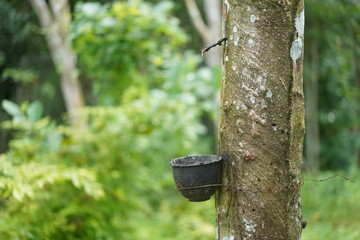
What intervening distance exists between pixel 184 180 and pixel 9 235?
167 cm

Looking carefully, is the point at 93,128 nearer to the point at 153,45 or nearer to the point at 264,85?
the point at 153,45

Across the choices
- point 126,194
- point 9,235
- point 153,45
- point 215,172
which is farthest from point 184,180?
point 153,45

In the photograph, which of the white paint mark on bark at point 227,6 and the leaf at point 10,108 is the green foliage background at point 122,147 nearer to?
the leaf at point 10,108

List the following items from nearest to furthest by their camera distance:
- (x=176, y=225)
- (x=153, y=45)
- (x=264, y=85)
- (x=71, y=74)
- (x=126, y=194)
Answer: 1. (x=264, y=85)
2. (x=126, y=194)
3. (x=176, y=225)
4. (x=153, y=45)
5. (x=71, y=74)

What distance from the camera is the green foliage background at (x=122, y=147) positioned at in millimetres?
3355

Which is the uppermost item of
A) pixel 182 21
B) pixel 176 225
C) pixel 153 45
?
pixel 182 21

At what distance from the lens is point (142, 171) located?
4.53 metres

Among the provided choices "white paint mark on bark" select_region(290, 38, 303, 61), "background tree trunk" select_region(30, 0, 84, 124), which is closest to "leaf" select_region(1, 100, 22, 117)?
"background tree trunk" select_region(30, 0, 84, 124)

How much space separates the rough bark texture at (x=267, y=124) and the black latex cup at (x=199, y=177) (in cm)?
7

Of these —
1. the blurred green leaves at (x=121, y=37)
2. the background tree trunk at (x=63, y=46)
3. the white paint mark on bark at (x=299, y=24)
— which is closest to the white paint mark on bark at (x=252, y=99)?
the white paint mark on bark at (x=299, y=24)

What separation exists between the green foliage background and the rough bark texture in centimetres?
152

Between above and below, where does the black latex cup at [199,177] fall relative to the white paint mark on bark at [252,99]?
below

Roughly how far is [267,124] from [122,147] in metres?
2.84

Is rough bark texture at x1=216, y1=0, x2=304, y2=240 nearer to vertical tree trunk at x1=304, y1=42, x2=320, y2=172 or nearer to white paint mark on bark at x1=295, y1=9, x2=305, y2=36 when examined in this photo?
white paint mark on bark at x1=295, y1=9, x2=305, y2=36
